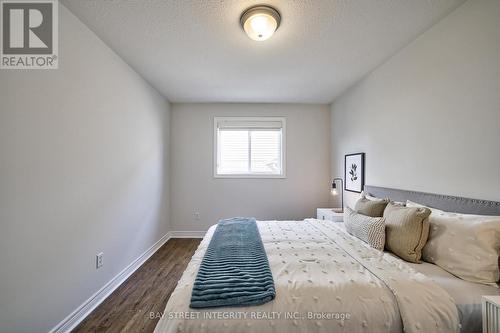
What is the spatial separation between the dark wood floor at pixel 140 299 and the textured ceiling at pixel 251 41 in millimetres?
2562

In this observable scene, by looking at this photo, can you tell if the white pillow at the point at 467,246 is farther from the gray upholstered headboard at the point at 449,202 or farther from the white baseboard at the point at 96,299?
the white baseboard at the point at 96,299

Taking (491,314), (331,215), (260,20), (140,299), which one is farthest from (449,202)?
(140,299)

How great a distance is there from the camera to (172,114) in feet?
13.0

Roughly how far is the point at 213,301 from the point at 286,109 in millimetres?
3563

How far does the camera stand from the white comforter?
1.02 meters

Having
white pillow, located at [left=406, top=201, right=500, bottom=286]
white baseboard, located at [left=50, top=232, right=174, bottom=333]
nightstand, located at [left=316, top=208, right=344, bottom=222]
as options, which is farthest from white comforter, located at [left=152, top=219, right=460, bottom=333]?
nightstand, located at [left=316, top=208, right=344, bottom=222]

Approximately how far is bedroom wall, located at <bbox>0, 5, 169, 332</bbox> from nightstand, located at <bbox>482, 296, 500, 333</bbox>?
8.52 feet

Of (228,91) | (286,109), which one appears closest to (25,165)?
(228,91)

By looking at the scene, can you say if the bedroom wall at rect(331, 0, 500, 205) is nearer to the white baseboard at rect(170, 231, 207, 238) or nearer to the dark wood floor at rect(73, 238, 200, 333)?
the dark wood floor at rect(73, 238, 200, 333)

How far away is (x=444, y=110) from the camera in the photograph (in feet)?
5.70

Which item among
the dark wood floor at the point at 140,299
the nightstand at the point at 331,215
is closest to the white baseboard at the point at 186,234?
the dark wood floor at the point at 140,299

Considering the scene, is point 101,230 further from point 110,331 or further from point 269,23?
point 269,23

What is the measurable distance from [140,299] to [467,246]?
2.68 metres

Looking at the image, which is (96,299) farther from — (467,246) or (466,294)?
(467,246)
